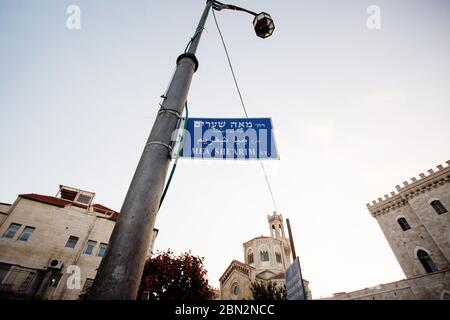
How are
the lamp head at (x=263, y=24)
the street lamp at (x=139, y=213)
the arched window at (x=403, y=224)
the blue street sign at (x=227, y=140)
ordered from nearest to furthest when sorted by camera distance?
1. the street lamp at (x=139, y=213)
2. the blue street sign at (x=227, y=140)
3. the lamp head at (x=263, y=24)
4. the arched window at (x=403, y=224)

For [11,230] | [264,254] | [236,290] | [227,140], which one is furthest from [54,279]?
[264,254]

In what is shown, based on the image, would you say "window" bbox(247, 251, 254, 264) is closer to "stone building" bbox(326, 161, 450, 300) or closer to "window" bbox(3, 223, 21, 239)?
"stone building" bbox(326, 161, 450, 300)

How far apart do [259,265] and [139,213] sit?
41781 millimetres

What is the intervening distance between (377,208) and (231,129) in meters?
31.6

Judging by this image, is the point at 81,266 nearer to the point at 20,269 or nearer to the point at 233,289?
the point at 20,269

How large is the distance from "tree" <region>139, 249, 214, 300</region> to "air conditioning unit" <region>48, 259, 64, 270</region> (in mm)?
6987

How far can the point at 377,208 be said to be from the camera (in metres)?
27.8

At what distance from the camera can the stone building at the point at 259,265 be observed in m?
32.9

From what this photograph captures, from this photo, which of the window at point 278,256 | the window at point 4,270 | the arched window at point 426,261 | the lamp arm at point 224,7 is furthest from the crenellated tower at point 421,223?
the window at point 4,270

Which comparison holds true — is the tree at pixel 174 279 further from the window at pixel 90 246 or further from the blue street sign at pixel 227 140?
the blue street sign at pixel 227 140

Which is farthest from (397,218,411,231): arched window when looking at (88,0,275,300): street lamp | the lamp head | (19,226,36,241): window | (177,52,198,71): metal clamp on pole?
(19,226,36,241): window

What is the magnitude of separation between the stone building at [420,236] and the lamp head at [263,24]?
26237 millimetres

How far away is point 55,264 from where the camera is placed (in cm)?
1891
